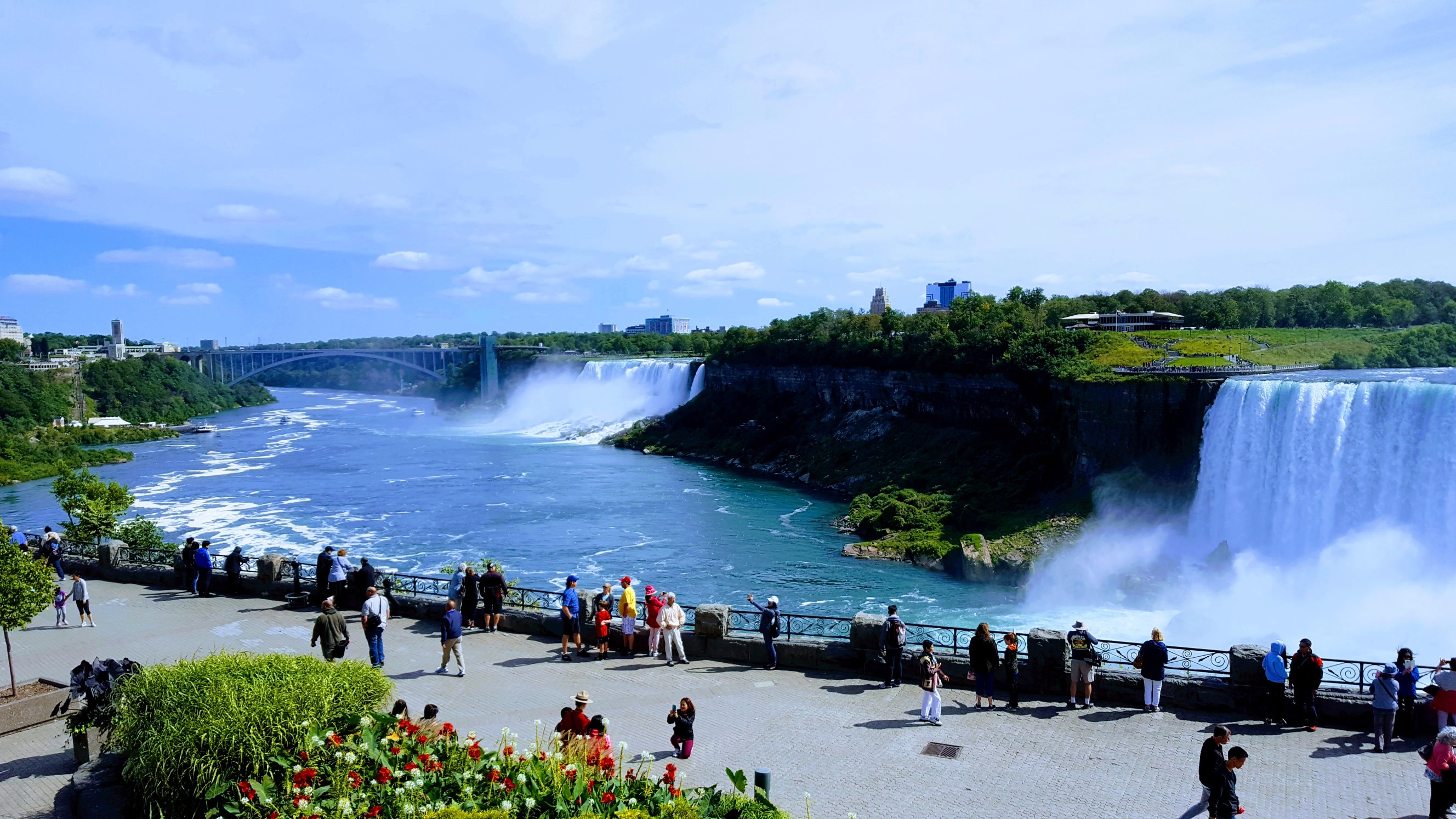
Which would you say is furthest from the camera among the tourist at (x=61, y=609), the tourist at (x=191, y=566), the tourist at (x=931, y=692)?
the tourist at (x=191, y=566)

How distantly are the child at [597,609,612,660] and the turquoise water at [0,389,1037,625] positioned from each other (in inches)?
504

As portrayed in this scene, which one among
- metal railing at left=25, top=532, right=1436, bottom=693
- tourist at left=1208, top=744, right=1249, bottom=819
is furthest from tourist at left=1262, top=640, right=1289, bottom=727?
tourist at left=1208, top=744, right=1249, bottom=819

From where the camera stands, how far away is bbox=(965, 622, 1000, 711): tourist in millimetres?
10102

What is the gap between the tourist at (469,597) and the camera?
13109mm

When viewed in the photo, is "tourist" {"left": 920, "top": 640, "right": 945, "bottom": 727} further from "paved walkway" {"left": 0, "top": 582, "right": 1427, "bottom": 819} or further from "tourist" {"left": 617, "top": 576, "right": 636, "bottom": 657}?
"tourist" {"left": 617, "top": 576, "right": 636, "bottom": 657}

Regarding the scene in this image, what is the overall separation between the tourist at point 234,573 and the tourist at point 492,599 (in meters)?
4.97

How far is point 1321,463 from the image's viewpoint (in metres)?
26.2

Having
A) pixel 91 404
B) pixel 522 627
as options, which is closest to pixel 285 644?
pixel 522 627

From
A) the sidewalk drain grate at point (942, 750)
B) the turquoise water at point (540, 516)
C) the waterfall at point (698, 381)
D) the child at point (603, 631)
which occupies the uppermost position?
the waterfall at point (698, 381)

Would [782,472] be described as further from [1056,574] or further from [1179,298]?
[1179,298]

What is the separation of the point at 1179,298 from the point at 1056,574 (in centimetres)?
4594

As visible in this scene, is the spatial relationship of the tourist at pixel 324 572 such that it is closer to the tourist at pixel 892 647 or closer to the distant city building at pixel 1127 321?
the tourist at pixel 892 647

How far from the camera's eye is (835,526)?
121ft

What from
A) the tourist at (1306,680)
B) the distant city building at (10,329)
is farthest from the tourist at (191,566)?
the distant city building at (10,329)
